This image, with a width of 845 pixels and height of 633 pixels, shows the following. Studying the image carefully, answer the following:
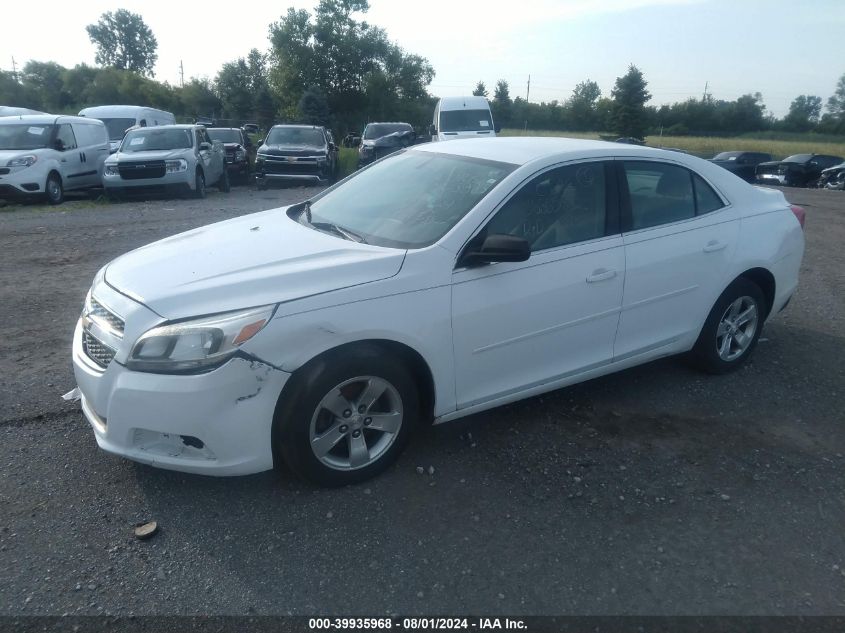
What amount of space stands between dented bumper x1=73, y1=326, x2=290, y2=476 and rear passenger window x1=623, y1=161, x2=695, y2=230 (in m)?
2.53

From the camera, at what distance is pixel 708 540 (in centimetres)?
312

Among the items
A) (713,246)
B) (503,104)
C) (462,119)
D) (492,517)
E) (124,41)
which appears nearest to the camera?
(492,517)

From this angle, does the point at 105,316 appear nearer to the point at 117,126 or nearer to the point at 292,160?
the point at 292,160

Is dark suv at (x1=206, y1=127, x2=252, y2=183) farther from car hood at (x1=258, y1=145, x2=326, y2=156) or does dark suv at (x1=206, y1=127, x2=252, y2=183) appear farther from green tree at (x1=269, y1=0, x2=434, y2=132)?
green tree at (x1=269, y1=0, x2=434, y2=132)

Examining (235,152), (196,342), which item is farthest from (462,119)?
(196,342)

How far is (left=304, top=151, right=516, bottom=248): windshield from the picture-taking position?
3766 mm

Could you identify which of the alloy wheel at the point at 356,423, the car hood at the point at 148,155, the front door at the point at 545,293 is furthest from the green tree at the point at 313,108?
the alloy wheel at the point at 356,423

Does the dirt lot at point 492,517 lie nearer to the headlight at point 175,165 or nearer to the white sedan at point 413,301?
the white sedan at point 413,301

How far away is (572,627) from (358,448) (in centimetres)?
133

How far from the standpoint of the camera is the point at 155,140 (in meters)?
15.6

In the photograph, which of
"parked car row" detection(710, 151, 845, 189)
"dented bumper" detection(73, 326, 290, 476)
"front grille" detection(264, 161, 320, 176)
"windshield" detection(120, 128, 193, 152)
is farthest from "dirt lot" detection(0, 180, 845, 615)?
"parked car row" detection(710, 151, 845, 189)

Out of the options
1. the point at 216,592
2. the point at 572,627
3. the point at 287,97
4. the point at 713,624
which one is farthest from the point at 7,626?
the point at 287,97

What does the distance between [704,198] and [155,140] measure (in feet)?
45.9

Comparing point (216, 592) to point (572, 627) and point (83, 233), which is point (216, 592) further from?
point (83, 233)
